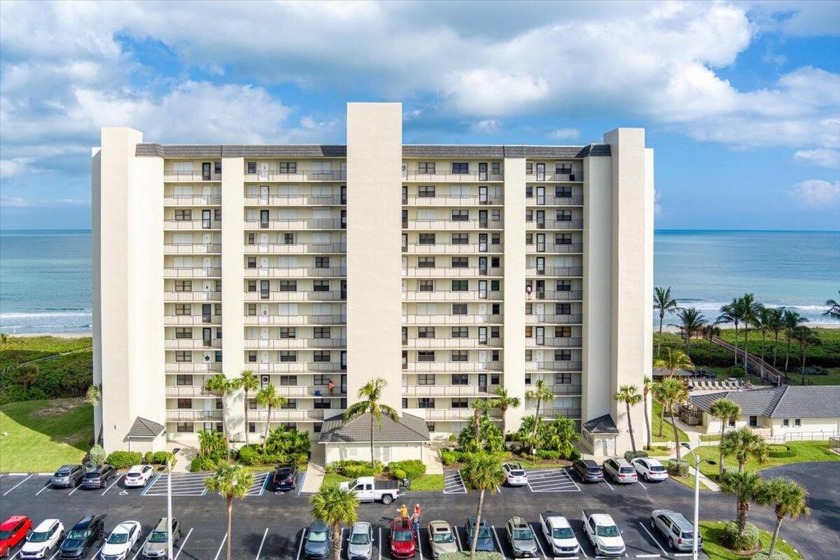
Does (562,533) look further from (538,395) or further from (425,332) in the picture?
(425,332)

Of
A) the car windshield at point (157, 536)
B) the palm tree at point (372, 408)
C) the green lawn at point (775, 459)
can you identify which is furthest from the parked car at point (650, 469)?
the car windshield at point (157, 536)

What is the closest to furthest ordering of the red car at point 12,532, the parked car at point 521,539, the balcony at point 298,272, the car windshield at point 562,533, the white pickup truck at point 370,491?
the parked car at point 521,539 < the red car at point 12,532 < the car windshield at point 562,533 < the white pickup truck at point 370,491 < the balcony at point 298,272

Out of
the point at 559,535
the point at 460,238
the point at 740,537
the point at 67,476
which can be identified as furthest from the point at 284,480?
the point at 740,537

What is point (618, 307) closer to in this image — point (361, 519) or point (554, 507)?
point (554, 507)

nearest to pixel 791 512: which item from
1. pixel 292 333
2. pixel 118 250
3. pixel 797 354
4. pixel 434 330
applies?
pixel 434 330

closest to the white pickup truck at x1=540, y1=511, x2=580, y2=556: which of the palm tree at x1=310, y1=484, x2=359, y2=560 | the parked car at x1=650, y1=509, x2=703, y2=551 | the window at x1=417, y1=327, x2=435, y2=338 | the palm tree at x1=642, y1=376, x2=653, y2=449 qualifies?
the parked car at x1=650, y1=509, x2=703, y2=551

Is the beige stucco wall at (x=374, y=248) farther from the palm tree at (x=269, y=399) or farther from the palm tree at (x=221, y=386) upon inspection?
the palm tree at (x=221, y=386)

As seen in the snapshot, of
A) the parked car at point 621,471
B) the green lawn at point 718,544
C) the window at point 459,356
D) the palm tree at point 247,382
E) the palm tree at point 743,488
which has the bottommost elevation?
the green lawn at point 718,544
